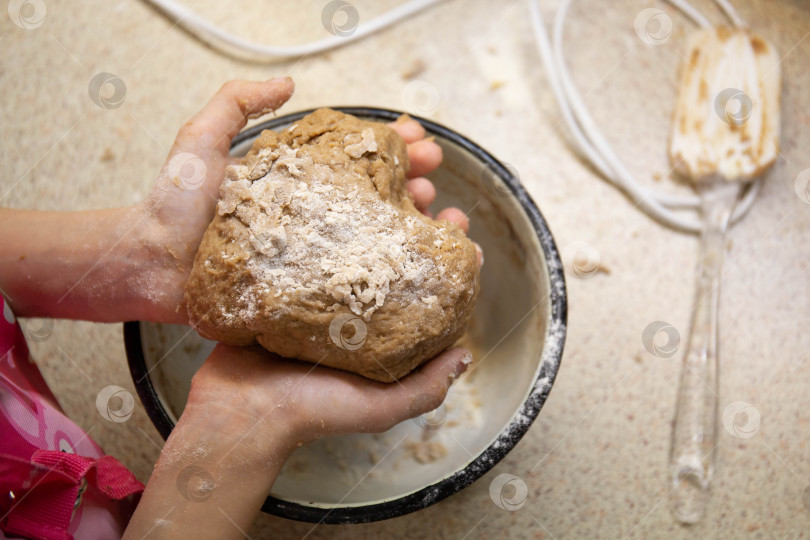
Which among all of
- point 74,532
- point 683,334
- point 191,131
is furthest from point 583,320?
point 74,532

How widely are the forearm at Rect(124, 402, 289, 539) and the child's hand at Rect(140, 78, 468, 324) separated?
0.51 feet

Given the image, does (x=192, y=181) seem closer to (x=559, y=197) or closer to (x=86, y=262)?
(x=86, y=262)

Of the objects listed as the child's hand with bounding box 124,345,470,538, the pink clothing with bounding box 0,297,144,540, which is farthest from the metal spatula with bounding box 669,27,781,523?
the pink clothing with bounding box 0,297,144,540

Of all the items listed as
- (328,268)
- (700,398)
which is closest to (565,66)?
(700,398)

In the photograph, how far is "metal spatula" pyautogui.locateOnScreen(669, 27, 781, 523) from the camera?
1030 mm

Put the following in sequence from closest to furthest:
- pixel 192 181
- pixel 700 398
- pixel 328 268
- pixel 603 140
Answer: pixel 328 268
pixel 192 181
pixel 700 398
pixel 603 140

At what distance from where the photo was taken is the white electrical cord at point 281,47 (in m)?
1.22

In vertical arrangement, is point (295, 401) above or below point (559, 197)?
above

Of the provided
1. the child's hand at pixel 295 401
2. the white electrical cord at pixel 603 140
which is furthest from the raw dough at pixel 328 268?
the white electrical cord at pixel 603 140

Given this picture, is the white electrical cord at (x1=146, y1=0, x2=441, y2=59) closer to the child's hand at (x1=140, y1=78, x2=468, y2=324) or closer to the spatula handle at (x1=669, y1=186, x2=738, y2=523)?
the child's hand at (x1=140, y1=78, x2=468, y2=324)

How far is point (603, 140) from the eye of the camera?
116 cm

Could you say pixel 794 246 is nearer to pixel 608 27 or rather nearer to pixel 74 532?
pixel 608 27

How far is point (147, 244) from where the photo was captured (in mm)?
835

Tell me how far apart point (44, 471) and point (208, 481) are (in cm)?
18
